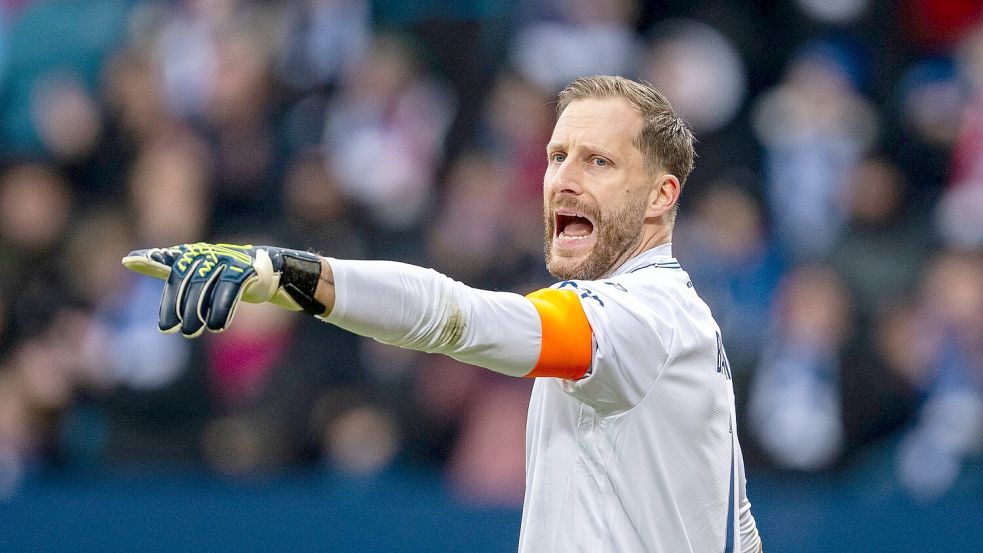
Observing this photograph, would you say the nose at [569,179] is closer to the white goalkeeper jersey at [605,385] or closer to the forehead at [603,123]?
the forehead at [603,123]

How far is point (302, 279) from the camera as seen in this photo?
2.62 m

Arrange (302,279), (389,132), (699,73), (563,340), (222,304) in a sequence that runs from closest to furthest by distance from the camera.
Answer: (222,304)
(302,279)
(563,340)
(699,73)
(389,132)

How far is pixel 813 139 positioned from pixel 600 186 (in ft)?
16.1

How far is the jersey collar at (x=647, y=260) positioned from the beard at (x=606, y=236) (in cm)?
2

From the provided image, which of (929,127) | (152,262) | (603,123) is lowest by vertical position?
(152,262)

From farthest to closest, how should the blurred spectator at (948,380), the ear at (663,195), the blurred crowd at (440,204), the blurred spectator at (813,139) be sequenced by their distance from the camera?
the blurred spectator at (813,139) < the blurred crowd at (440,204) < the blurred spectator at (948,380) < the ear at (663,195)

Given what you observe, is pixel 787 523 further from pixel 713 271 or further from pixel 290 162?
pixel 290 162

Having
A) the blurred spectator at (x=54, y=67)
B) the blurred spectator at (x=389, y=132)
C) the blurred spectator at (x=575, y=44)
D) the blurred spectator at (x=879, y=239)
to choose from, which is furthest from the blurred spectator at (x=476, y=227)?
the blurred spectator at (x=54, y=67)

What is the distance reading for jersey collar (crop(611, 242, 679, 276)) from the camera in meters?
3.38

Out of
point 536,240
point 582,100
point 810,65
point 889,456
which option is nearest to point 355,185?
point 536,240

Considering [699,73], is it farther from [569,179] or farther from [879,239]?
[569,179]

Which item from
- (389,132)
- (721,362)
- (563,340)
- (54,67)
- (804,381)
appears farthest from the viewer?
(54,67)

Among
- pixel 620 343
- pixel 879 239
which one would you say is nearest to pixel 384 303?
pixel 620 343

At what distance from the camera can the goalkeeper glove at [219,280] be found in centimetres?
247
